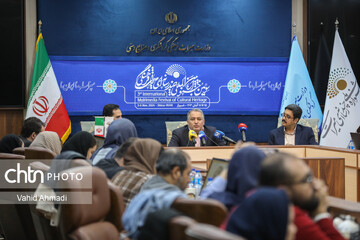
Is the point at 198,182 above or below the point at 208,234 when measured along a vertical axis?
below

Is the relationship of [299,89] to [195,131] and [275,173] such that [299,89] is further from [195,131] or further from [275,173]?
[275,173]

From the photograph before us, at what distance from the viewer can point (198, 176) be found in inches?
163

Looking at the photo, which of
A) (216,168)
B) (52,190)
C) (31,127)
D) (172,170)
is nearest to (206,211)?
(172,170)

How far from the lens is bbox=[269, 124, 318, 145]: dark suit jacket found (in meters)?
6.28

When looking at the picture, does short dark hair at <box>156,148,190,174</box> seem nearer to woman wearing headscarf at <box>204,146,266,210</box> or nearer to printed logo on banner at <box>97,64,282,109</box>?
woman wearing headscarf at <box>204,146,266,210</box>

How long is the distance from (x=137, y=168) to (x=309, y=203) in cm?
132

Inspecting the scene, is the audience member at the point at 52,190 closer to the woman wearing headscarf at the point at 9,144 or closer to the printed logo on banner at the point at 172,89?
the woman wearing headscarf at the point at 9,144

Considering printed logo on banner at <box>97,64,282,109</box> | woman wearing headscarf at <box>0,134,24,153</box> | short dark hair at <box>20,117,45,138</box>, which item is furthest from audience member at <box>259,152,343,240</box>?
printed logo on banner at <box>97,64,282,109</box>

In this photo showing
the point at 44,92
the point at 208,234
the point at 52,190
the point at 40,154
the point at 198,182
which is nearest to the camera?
the point at 208,234

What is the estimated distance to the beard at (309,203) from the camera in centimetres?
193

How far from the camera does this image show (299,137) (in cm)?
629

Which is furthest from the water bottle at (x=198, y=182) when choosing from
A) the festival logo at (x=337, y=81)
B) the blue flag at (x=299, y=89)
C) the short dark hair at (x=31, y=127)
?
the festival logo at (x=337, y=81)

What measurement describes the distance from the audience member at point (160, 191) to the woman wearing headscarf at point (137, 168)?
1.09 ft

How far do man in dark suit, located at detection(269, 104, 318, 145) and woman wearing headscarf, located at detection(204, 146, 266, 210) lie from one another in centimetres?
414
